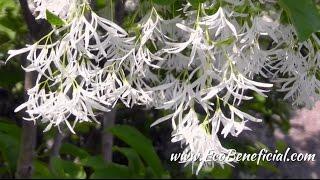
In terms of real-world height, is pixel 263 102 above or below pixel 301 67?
below

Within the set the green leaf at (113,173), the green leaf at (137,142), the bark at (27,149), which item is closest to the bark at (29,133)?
the bark at (27,149)

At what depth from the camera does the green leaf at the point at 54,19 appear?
75cm

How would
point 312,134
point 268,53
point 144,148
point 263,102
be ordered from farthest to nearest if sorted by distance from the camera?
point 263,102, point 312,134, point 268,53, point 144,148

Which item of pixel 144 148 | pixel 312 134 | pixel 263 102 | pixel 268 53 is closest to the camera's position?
pixel 144 148

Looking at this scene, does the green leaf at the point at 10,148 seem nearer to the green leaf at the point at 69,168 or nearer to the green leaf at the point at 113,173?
the green leaf at the point at 69,168

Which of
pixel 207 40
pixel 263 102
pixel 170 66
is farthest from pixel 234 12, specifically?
pixel 263 102

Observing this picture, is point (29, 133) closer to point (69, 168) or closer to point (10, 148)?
point (10, 148)

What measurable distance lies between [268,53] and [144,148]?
26 centimetres

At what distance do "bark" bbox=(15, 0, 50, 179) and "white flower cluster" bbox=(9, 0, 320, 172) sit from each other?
1.0 inches

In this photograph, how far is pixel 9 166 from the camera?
0.93 metres

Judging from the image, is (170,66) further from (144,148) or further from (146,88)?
(144,148)

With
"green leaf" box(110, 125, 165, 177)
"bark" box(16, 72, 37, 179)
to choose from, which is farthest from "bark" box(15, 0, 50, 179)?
"green leaf" box(110, 125, 165, 177)

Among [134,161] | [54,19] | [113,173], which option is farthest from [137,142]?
[113,173]

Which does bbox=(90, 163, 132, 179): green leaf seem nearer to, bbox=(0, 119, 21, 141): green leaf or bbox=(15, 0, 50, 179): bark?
bbox=(15, 0, 50, 179): bark
